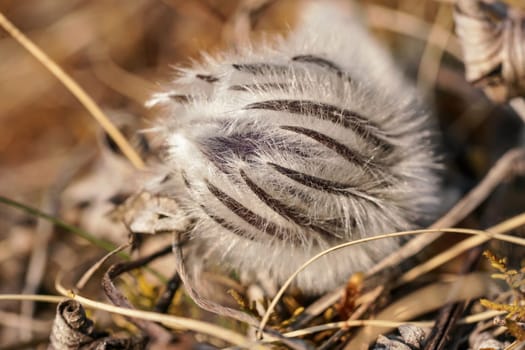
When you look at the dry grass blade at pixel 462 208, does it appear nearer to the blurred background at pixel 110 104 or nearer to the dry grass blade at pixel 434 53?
the blurred background at pixel 110 104

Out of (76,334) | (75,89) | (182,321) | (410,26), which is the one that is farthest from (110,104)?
(182,321)

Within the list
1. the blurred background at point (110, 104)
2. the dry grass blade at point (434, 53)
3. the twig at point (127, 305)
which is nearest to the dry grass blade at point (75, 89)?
the blurred background at point (110, 104)

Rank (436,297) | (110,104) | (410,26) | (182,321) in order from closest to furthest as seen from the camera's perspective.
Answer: (182,321)
(436,297)
(410,26)
(110,104)

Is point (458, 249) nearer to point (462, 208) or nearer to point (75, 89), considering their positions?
point (462, 208)

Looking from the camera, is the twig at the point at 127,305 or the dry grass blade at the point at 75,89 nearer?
the twig at the point at 127,305

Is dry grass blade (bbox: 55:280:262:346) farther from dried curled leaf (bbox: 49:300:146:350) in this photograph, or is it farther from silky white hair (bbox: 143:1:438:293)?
silky white hair (bbox: 143:1:438:293)
